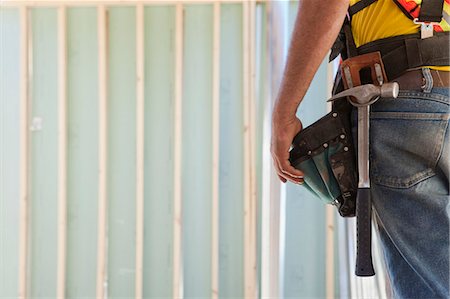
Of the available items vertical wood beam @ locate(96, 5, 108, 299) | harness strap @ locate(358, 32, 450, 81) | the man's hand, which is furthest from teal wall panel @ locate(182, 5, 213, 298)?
harness strap @ locate(358, 32, 450, 81)

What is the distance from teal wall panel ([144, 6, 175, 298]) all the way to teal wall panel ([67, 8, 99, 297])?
364 millimetres

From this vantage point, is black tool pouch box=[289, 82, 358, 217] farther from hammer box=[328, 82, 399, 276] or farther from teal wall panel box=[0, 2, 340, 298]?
teal wall panel box=[0, 2, 340, 298]

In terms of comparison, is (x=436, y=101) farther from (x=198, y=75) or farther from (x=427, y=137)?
(x=198, y=75)

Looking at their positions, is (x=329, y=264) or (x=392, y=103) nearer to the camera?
(x=392, y=103)

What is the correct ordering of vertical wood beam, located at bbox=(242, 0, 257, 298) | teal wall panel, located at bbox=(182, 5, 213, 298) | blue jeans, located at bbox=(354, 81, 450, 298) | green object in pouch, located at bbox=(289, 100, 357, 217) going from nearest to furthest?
blue jeans, located at bbox=(354, 81, 450, 298), green object in pouch, located at bbox=(289, 100, 357, 217), vertical wood beam, located at bbox=(242, 0, 257, 298), teal wall panel, located at bbox=(182, 5, 213, 298)

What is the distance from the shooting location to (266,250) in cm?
318

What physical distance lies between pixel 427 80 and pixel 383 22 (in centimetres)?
15

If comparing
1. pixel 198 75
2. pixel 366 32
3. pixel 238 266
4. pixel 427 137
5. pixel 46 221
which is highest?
pixel 198 75

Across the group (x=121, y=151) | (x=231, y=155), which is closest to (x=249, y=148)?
(x=231, y=155)

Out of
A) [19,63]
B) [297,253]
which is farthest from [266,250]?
[19,63]

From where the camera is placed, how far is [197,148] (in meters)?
3.41

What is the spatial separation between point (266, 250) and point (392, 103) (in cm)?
233

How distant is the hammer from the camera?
38.3 inches

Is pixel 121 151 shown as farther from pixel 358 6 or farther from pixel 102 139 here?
pixel 358 6
